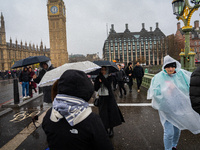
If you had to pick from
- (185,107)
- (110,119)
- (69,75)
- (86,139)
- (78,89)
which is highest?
(69,75)

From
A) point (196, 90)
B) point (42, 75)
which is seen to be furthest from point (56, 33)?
point (196, 90)

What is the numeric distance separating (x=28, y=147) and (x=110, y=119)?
195 centimetres

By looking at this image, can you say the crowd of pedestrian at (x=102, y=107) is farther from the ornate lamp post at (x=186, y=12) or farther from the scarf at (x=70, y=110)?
the ornate lamp post at (x=186, y=12)

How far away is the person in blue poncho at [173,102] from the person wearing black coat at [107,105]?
998 millimetres

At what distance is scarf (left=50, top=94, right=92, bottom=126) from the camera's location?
3.88 ft

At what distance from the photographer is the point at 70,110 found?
3.95 ft

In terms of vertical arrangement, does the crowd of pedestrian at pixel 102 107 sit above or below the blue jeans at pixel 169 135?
above

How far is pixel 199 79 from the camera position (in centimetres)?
133

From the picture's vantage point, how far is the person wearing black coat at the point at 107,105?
11.2 ft

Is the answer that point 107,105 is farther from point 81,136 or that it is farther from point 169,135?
point 81,136

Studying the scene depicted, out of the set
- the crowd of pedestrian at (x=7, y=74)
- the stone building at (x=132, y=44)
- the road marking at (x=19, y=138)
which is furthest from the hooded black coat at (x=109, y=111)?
the stone building at (x=132, y=44)

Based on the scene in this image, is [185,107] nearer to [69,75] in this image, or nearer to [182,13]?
[69,75]

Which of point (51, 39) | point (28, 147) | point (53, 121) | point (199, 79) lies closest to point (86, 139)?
point (53, 121)

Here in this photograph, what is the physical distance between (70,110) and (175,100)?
2146 millimetres
